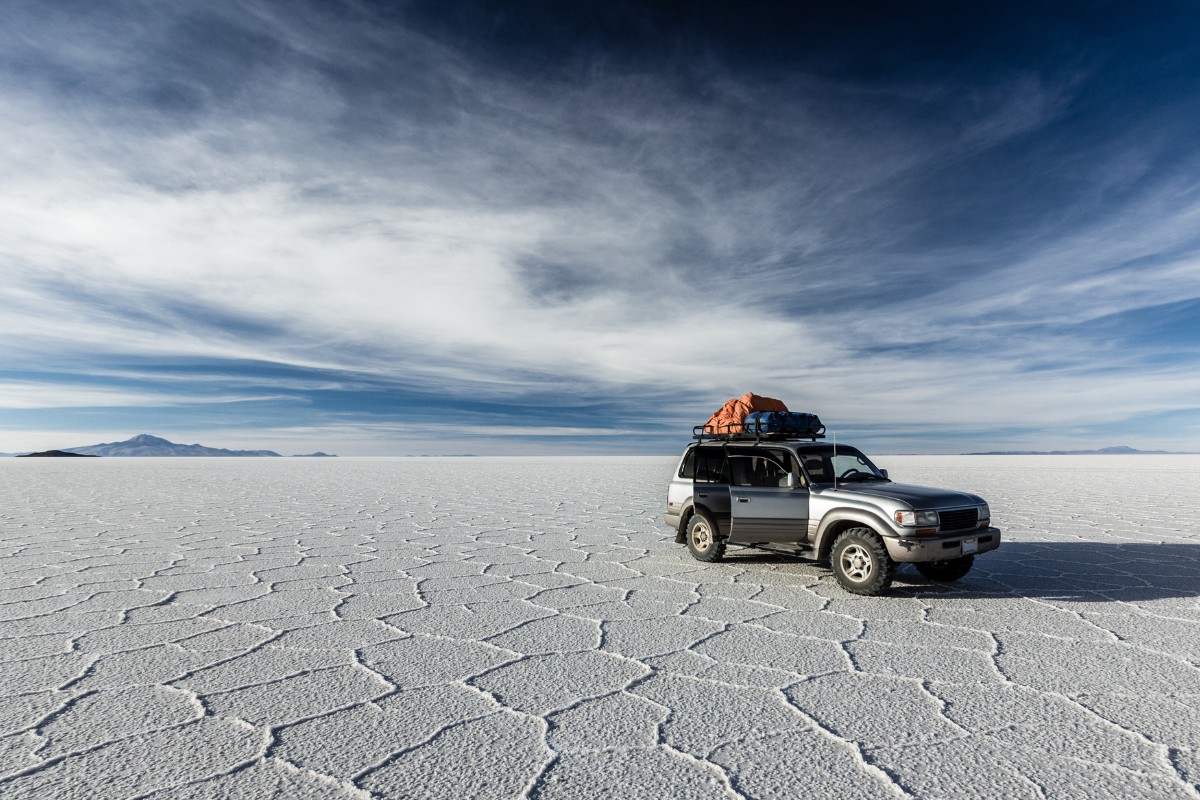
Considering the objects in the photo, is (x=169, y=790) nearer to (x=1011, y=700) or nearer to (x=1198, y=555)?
(x=1011, y=700)

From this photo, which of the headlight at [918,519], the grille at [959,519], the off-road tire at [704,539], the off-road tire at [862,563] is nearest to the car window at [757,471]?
the off-road tire at [704,539]

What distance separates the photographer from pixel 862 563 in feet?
22.9

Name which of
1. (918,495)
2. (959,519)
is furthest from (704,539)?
(959,519)

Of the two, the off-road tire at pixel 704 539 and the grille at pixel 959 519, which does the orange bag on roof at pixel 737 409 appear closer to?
the off-road tire at pixel 704 539

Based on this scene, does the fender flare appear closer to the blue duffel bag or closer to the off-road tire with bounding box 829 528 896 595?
the off-road tire with bounding box 829 528 896 595

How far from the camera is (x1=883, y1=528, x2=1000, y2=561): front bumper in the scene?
21.5 feet

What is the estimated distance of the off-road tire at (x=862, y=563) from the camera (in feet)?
22.2

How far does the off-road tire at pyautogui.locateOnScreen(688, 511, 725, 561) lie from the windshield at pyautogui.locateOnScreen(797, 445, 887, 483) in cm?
137

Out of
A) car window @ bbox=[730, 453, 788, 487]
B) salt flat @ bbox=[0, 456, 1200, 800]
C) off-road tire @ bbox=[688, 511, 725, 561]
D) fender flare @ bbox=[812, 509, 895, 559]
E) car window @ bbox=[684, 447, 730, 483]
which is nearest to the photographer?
salt flat @ bbox=[0, 456, 1200, 800]

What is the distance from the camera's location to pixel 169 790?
124 inches

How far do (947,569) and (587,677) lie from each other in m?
4.94

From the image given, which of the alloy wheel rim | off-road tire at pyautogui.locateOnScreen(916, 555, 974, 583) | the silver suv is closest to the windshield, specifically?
the silver suv

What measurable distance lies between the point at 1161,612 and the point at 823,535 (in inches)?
114

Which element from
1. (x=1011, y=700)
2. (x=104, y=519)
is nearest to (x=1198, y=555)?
(x=1011, y=700)
